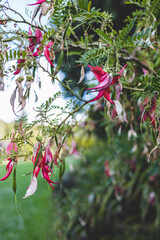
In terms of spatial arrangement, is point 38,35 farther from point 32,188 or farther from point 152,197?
point 152,197

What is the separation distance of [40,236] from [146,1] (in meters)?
1.32

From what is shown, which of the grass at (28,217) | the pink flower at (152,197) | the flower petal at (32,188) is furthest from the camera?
the grass at (28,217)

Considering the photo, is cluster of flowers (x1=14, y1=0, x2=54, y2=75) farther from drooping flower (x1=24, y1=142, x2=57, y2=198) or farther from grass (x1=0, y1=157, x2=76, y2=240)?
grass (x1=0, y1=157, x2=76, y2=240)

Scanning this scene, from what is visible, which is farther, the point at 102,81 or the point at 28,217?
the point at 28,217

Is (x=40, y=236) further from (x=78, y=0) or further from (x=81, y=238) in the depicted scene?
(x=78, y=0)

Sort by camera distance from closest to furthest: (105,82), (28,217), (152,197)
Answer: (105,82) < (152,197) < (28,217)

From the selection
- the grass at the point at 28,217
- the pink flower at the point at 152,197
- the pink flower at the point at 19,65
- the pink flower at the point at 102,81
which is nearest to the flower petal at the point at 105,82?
the pink flower at the point at 102,81

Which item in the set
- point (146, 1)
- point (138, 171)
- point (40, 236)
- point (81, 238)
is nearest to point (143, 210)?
point (138, 171)

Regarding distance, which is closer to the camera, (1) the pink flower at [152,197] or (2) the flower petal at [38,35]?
(2) the flower petal at [38,35]

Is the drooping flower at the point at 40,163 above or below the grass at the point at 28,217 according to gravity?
above

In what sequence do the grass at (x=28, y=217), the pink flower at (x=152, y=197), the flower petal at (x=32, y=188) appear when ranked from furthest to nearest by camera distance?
the grass at (x=28, y=217), the pink flower at (x=152, y=197), the flower petal at (x=32, y=188)

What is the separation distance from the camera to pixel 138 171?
1.40 metres

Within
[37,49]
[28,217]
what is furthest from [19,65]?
[28,217]

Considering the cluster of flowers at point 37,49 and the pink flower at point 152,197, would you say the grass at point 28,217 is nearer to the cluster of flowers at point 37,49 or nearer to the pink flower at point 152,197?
the pink flower at point 152,197
